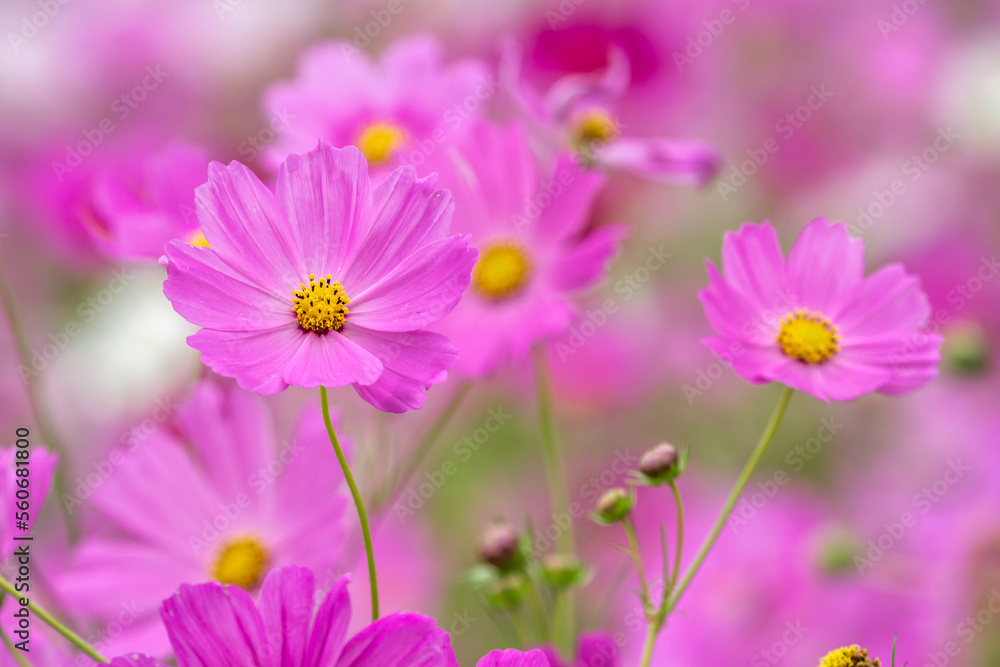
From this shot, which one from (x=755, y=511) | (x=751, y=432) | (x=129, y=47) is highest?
(x=129, y=47)

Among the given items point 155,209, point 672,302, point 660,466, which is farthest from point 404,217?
point 672,302

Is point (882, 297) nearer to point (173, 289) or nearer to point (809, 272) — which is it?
point (809, 272)

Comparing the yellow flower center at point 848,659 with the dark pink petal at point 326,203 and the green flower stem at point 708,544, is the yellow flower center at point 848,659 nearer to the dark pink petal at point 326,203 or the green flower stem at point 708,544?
the green flower stem at point 708,544

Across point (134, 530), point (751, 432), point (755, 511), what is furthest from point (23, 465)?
point (751, 432)

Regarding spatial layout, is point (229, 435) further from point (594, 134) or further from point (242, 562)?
point (594, 134)

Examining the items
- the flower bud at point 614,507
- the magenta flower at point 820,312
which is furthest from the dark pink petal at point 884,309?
the flower bud at point 614,507

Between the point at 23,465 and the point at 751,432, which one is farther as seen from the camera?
the point at 751,432

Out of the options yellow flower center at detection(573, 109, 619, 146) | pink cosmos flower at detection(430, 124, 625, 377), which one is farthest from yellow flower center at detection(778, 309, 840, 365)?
yellow flower center at detection(573, 109, 619, 146)
